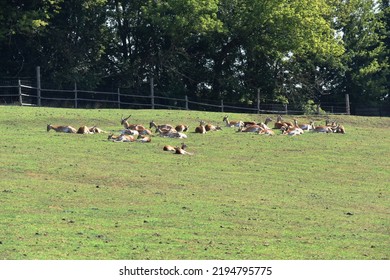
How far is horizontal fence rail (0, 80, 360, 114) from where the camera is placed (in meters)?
44.3

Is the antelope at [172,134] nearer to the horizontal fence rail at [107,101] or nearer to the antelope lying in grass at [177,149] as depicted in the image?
the antelope lying in grass at [177,149]

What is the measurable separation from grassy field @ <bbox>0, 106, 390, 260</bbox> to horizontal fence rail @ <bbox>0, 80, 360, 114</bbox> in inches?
366

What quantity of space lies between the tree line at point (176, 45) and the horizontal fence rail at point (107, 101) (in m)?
1.46

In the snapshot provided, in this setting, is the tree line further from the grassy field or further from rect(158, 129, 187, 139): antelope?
rect(158, 129, 187, 139): antelope

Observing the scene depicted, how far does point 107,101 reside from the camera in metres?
47.8

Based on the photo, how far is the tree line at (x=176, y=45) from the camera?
50562mm

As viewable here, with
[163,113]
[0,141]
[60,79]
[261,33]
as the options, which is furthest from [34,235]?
[261,33]

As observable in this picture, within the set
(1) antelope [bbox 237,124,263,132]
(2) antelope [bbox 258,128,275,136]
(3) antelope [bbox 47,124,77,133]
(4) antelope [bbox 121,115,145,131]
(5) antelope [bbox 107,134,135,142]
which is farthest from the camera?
(1) antelope [bbox 237,124,263,132]

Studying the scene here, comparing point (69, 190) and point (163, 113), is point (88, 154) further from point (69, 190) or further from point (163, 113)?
point (163, 113)

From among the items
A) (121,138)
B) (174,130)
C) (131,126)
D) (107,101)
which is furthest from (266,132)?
(107,101)

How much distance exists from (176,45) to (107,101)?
716cm

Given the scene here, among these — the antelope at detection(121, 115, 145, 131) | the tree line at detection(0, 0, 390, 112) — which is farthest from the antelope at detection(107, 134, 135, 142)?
the tree line at detection(0, 0, 390, 112)

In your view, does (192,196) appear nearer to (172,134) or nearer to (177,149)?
(177,149)

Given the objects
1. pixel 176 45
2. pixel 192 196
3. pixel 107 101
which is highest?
pixel 176 45
